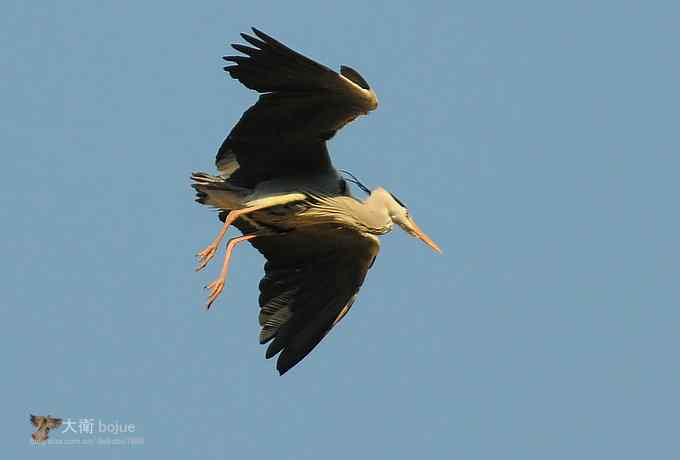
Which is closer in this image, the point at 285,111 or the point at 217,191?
the point at 285,111

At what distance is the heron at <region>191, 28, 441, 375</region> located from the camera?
13.5 meters

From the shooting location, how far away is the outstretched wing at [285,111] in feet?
43.6

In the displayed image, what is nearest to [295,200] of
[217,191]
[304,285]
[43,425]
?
[217,191]

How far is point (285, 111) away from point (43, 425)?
389 cm

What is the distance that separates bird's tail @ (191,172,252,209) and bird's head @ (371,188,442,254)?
4.47ft

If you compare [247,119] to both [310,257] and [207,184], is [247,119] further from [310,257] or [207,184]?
[310,257]

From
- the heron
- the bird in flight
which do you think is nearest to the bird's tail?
the heron

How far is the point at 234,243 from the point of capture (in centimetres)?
1437

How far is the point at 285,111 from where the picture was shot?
13.8 m

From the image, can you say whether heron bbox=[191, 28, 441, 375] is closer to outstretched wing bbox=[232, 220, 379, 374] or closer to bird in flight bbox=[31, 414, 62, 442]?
outstretched wing bbox=[232, 220, 379, 374]

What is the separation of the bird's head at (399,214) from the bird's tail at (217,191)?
1.36 meters

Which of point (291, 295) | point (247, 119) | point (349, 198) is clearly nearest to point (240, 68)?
point (247, 119)

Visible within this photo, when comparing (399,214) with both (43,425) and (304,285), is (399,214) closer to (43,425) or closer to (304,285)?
(304,285)

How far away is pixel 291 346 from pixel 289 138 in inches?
90.5
